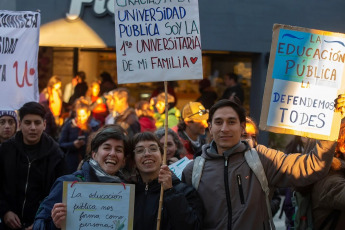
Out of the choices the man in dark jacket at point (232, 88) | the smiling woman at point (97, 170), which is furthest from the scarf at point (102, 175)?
the man in dark jacket at point (232, 88)

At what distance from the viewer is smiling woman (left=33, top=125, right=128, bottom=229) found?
15.2 feet

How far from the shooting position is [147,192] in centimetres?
470

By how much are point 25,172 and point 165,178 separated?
83.1 inches

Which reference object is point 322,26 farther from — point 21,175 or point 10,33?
point 21,175

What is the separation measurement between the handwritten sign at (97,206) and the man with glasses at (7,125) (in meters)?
3.26

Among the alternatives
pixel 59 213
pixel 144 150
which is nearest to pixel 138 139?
pixel 144 150

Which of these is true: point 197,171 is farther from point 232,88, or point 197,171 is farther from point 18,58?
point 232,88

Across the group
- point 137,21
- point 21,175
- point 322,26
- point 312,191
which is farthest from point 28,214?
point 322,26

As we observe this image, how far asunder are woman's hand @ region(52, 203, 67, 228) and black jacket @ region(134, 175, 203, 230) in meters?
0.52

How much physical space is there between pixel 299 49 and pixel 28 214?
307 cm

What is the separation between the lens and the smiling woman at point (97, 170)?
183 inches

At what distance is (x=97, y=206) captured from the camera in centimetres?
457

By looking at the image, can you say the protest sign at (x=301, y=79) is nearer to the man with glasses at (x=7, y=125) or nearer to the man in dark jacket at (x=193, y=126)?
the man in dark jacket at (x=193, y=126)

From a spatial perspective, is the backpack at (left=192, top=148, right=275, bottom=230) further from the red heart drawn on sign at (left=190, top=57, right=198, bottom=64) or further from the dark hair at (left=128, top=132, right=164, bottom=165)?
the red heart drawn on sign at (left=190, top=57, right=198, bottom=64)
